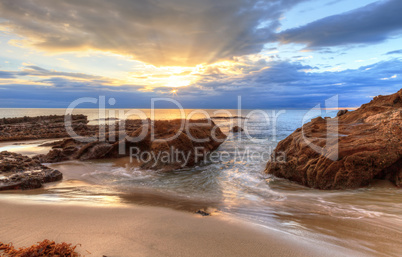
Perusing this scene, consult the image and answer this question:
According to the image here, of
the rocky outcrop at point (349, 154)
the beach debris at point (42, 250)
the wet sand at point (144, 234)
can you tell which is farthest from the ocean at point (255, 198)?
the beach debris at point (42, 250)

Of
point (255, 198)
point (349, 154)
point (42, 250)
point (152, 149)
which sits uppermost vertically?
point (349, 154)

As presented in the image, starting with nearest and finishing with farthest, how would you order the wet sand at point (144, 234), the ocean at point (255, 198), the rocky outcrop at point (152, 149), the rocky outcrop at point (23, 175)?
the wet sand at point (144, 234)
the ocean at point (255, 198)
the rocky outcrop at point (23, 175)
the rocky outcrop at point (152, 149)

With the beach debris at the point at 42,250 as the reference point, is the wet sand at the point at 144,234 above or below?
below

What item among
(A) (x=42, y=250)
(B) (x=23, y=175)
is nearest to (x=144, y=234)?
(A) (x=42, y=250)

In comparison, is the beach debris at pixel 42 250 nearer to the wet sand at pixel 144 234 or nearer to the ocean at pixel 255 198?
the wet sand at pixel 144 234

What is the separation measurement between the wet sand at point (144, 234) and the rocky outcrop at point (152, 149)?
4.65 metres

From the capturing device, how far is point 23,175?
521 cm

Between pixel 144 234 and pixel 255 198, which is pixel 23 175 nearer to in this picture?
pixel 144 234

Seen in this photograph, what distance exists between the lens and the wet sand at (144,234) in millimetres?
2406

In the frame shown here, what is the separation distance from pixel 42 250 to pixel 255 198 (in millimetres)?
4244

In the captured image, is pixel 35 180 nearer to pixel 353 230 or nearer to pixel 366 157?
pixel 353 230

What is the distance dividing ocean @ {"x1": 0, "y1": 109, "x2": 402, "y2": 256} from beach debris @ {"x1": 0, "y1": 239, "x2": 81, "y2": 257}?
5.34ft

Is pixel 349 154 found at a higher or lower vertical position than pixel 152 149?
higher

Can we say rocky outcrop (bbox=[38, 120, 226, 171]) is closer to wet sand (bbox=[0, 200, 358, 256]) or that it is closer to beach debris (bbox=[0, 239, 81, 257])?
wet sand (bbox=[0, 200, 358, 256])
